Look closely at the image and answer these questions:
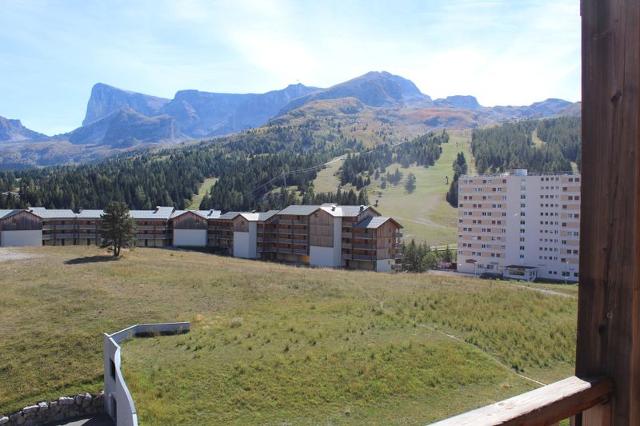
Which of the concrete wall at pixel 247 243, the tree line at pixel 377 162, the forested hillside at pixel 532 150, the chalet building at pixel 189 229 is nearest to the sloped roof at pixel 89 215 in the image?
the chalet building at pixel 189 229

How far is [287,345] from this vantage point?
30.0m

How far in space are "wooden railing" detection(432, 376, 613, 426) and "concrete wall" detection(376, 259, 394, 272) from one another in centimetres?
6414

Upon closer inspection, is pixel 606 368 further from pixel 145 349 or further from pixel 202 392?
pixel 145 349

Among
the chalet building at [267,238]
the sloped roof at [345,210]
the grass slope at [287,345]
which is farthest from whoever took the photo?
the chalet building at [267,238]

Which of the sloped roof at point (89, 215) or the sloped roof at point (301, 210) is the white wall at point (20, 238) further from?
the sloped roof at point (301, 210)

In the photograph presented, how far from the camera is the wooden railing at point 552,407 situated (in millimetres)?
2234

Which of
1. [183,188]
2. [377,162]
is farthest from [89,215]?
[377,162]

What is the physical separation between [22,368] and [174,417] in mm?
14285

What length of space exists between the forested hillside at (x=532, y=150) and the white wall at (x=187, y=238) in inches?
3989

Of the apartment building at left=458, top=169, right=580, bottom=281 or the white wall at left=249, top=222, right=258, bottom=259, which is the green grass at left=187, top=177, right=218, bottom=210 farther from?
the apartment building at left=458, top=169, right=580, bottom=281

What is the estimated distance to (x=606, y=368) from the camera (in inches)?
103

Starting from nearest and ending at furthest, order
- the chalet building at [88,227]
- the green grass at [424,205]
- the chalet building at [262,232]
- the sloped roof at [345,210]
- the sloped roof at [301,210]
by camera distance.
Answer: the chalet building at [262,232]
the sloped roof at [345,210]
the sloped roof at [301,210]
the chalet building at [88,227]
the green grass at [424,205]

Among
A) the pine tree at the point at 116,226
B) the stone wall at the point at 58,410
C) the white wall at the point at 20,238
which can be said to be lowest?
the stone wall at the point at 58,410

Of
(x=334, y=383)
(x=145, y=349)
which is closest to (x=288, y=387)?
(x=334, y=383)
